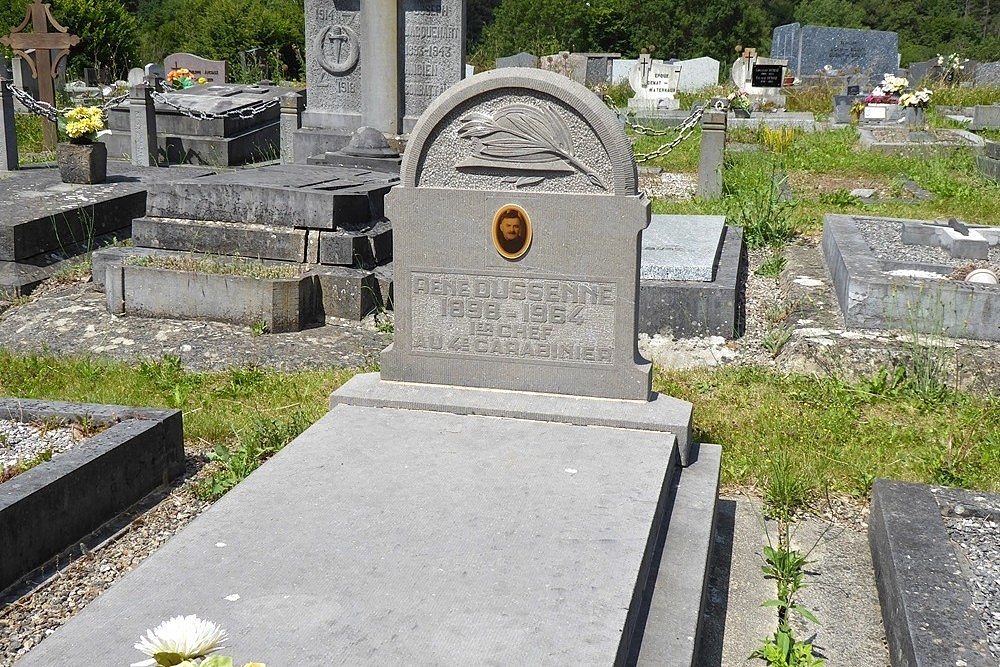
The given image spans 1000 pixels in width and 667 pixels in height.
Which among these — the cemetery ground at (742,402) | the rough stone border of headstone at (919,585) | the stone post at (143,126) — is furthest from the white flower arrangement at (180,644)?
the stone post at (143,126)

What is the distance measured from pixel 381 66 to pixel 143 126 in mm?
2686

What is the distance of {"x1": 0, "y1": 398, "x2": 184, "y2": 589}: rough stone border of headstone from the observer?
3240mm

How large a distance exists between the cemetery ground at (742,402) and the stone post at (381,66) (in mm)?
4621

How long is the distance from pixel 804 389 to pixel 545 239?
1.86 meters

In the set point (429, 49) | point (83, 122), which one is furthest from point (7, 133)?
point (429, 49)

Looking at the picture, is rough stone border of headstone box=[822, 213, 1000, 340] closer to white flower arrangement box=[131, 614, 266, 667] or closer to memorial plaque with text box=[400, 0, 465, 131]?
white flower arrangement box=[131, 614, 266, 667]

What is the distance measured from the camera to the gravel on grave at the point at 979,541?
2873 millimetres

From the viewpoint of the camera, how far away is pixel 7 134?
33.1ft

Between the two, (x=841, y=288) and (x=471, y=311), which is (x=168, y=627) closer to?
(x=471, y=311)

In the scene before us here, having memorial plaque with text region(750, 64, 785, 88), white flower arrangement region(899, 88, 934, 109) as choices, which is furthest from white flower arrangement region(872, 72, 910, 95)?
memorial plaque with text region(750, 64, 785, 88)

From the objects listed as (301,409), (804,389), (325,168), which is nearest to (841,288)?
(804,389)

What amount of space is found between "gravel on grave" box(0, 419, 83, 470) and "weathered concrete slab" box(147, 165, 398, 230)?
271cm

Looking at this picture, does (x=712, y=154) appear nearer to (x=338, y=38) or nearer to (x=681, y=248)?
(x=681, y=248)

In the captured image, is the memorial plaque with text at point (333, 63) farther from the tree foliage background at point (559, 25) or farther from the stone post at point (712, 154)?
the tree foliage background at point (559, 25)
